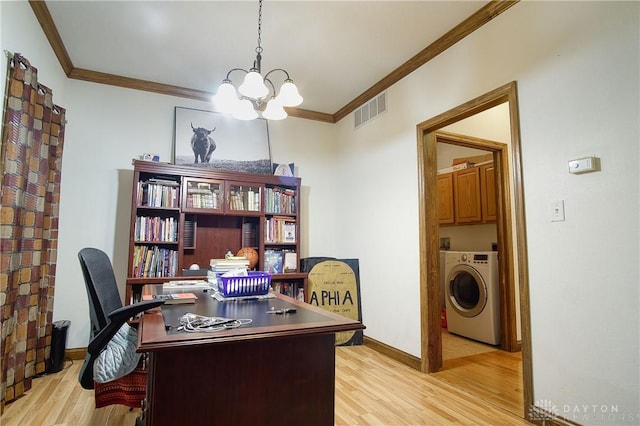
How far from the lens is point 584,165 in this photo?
1.74m

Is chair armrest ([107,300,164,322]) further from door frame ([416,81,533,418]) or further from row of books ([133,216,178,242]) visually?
door frame ([416,81,533,418])

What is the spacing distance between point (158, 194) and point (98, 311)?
1.95 m

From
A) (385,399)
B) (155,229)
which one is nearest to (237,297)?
(385,399)

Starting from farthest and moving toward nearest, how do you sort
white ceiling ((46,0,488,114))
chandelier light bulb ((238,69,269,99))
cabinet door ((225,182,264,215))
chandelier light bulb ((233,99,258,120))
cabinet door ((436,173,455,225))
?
1. cabinet door ((436,173,455,225))
2. cabinet door ((225,182,264,215))
3. white ceiling ((46,0,488,114))
4. chandelier light bulb ((233,99,258,120))
5. chandelier light bulb ((238,69,269,99))

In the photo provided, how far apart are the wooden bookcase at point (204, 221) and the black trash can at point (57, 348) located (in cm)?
53

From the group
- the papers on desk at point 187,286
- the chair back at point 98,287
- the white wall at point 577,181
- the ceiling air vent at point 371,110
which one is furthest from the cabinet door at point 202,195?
the white wall at point 577,181

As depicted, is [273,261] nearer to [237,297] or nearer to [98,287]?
[237,297]

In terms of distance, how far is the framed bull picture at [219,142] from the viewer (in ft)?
11.5

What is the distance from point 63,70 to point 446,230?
4649 mm

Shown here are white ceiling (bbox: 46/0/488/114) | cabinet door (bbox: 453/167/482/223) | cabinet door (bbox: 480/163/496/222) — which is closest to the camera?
white ceiling (bbox: 46/0/488/114)

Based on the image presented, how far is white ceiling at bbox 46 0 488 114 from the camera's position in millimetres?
2385

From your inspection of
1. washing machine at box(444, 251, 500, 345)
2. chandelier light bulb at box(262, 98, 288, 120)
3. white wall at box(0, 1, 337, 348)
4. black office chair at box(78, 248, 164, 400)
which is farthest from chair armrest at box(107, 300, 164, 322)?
washing machine at box(444, 251, 500, 345)

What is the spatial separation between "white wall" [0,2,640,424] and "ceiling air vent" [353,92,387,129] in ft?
0.31

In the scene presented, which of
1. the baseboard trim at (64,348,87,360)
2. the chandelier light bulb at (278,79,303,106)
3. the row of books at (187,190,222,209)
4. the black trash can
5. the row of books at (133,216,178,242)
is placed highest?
the chandelier light bulb at (278,79,303,106)
